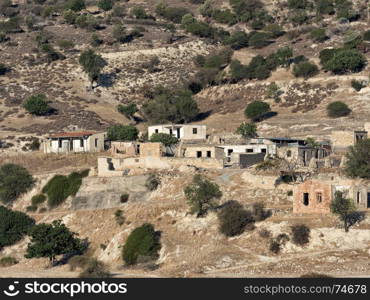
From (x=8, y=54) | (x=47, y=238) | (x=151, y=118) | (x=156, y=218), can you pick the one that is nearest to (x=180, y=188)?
(x=156, y=218)

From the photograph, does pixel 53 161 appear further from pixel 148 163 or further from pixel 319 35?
pixel 319 35

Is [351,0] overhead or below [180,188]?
overhead

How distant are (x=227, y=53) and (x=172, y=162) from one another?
2342 inches

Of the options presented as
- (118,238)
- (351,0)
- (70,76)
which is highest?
(351,0)

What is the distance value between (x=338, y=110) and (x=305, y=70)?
1729cm

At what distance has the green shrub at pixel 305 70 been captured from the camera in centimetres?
13138

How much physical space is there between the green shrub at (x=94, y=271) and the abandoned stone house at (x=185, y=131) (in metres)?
33.8

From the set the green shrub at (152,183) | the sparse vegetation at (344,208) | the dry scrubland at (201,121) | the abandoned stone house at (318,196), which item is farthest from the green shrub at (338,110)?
the sparse vegetation at (344,208)

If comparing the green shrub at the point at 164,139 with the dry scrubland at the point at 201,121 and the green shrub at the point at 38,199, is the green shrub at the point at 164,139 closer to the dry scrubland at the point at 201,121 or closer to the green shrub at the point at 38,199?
the dry scrubland at the point at 201,121

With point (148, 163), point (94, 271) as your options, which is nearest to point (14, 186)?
point (148, 163)

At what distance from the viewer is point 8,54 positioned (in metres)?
148

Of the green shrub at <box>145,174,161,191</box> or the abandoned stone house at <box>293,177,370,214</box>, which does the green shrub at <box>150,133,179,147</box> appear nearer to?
the green shrub at <box>145,174,161,191</box>

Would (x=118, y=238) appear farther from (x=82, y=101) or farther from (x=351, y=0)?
(x=351, y=0)

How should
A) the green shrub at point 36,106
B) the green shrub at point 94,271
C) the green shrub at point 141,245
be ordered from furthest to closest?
the green shrub at point 36,106, the green shrub at point 141,245, the green shrub at point 94,271
